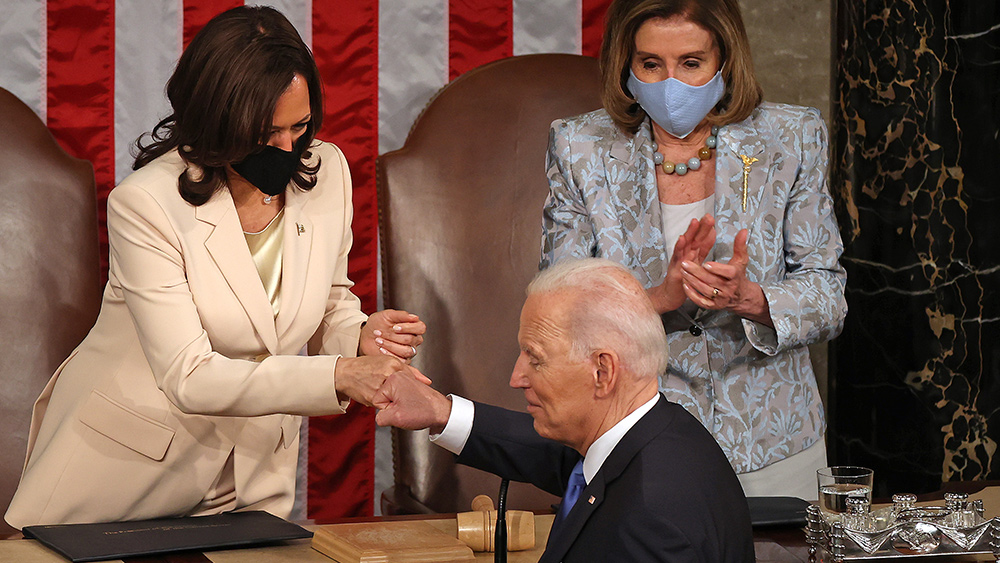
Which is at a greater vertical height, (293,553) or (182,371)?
(182,371)

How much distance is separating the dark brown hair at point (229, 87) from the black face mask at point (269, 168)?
0.10ft

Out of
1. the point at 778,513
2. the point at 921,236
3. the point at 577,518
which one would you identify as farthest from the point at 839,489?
the point at 921,236

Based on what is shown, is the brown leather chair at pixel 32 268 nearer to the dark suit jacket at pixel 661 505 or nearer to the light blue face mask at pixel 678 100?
the light blue face mask at pixel 678 100

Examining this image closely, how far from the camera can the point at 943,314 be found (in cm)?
358

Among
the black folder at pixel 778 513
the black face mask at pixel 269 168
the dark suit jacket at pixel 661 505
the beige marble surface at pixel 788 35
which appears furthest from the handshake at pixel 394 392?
the beige marble surface at pixel 788 35

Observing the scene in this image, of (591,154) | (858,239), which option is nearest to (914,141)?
(858,239)

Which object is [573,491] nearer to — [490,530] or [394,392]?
[490,530]

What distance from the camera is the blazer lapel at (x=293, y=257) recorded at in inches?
104

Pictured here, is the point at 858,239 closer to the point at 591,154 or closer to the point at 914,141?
the point at 914,141

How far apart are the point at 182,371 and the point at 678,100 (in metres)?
1.26

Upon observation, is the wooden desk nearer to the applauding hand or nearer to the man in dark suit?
the man in dark suit

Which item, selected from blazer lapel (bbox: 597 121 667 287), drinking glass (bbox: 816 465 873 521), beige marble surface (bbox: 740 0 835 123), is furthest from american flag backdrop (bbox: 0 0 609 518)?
drinking glass (bbox: 816 465 873 521)

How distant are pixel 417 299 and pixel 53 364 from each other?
1.10 meters

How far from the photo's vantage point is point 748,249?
2.69m
